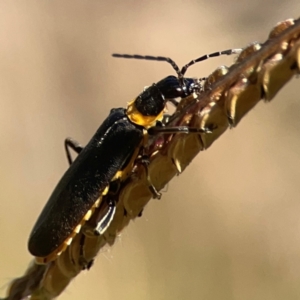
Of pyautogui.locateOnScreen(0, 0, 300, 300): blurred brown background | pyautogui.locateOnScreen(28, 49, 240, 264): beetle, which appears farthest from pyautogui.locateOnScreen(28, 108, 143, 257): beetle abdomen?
pyautogui.locateOnScreen(0, 0, 300, 300): blurred brown background

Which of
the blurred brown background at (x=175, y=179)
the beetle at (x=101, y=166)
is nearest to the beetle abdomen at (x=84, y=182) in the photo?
the beetle at (x=101, y=166)

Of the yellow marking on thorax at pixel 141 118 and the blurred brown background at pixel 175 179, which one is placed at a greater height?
the yellow marking on thorax at pixel 141 118

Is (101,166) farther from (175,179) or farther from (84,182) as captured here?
(175,179)

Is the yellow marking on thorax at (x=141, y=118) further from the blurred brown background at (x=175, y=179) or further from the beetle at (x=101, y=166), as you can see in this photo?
the blurred brown background at (x=175, y=179)

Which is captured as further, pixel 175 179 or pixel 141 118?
pixel 175 179

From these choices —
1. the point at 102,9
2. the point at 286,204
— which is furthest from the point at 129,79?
the point at 286,204

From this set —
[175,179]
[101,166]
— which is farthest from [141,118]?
[175,179]
